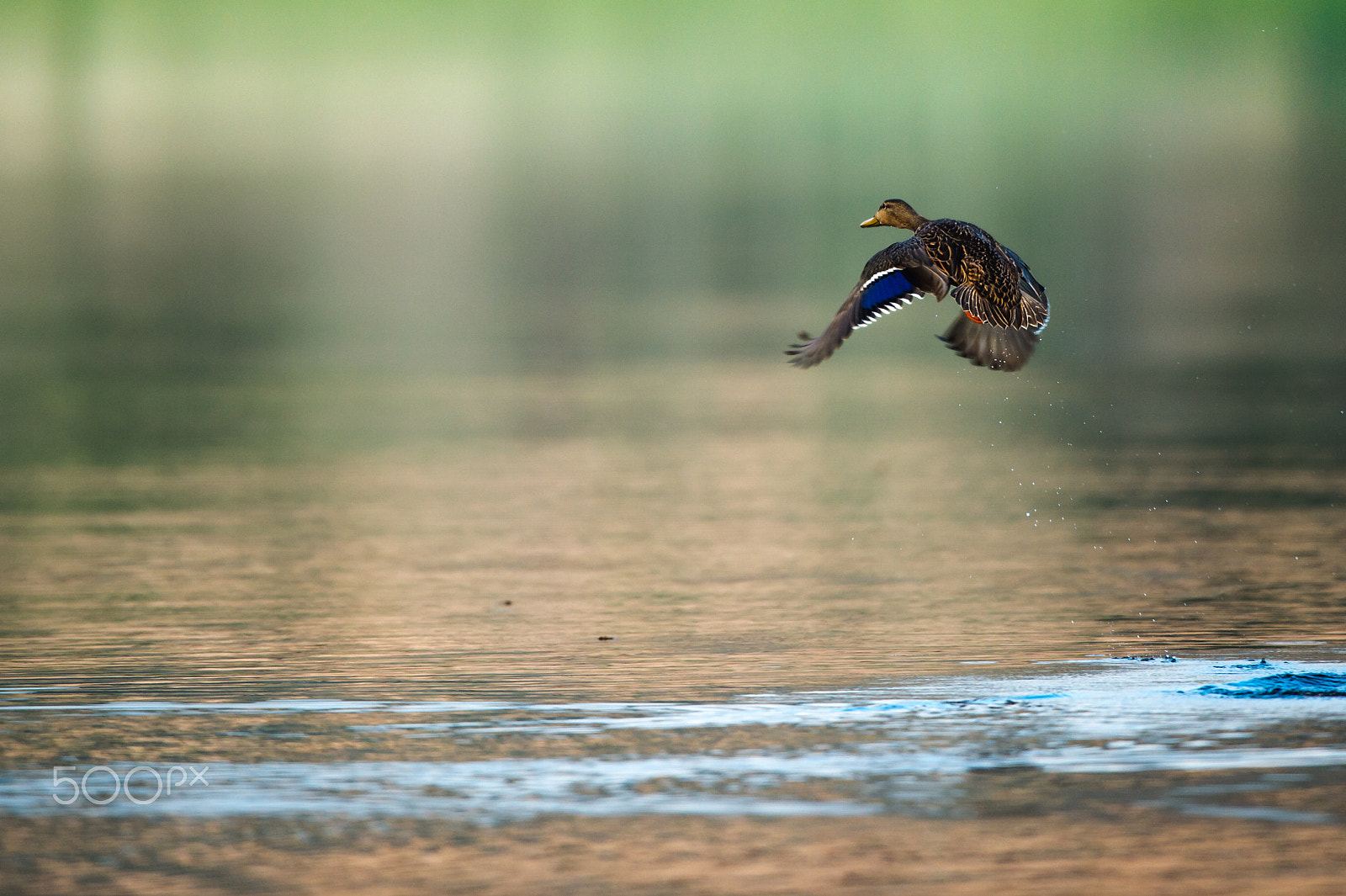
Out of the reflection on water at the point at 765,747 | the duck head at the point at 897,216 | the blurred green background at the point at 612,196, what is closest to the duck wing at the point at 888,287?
the duck head at the point at 897,216

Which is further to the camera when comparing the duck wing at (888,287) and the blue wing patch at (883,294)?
the blue wing patch at (883,294)

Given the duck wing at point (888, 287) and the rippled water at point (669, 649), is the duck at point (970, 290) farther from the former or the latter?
the rippled water at point (669, 649)

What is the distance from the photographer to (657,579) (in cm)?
1559

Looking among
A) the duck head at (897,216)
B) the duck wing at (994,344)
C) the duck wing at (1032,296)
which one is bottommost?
the duck wing at (994,344)

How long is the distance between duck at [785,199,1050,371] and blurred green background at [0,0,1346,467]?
952 cm

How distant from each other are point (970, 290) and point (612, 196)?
202 ft

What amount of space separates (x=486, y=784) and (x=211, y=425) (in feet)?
47.2

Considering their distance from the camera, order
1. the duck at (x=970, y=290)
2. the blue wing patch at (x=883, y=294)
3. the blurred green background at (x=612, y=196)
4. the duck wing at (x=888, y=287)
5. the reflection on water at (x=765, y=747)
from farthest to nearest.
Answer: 1. the blurred green background at (x=612, y=196)
2. the duck at (x=970, y=290)
3. the blue wing patch at (x=883, y=294)
4. the duck wing at (x=888, y=287)
5. the reflection on water at (x=765, y=747)

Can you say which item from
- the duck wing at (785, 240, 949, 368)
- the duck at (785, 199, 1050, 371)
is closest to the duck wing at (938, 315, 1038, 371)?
the duck at (785, 199, 1050, 371)

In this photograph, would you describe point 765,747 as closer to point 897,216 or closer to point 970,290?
point 970,290

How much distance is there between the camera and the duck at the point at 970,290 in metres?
13.0

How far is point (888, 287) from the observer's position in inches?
513

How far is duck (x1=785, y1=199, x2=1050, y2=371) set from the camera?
13.0 meters

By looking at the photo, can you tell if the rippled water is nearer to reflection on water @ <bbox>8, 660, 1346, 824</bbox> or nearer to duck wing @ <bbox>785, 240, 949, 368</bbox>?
reflection on water @ <bbox>8, 660, 1346, 824</bbox>
